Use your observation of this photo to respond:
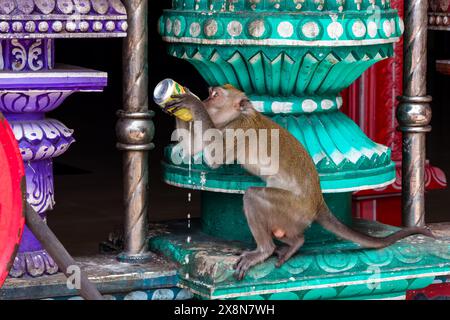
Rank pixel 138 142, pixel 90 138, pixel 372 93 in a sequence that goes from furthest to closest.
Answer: pixel 90 138 → pixel 372 93 → pixel 138 142

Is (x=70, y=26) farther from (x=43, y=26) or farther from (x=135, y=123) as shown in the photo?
(x=135, y=123)

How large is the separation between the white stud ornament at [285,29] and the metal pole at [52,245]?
121 cm

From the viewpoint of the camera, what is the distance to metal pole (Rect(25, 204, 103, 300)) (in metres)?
3.51

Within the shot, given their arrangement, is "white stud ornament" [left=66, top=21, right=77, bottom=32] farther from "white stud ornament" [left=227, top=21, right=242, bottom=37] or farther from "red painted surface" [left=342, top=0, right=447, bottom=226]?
"red painted surface" [left=342, top=0, right=447, bottom=226]

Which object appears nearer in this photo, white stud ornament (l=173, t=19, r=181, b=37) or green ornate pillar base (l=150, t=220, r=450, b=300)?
green ornate pillar base (l=150, t=220, r=450, b=300)

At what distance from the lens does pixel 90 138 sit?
10.6 m

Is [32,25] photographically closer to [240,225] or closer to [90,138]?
[240,225]

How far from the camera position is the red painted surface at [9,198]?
11.1 ft

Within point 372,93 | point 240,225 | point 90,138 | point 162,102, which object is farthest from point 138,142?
point 90,138

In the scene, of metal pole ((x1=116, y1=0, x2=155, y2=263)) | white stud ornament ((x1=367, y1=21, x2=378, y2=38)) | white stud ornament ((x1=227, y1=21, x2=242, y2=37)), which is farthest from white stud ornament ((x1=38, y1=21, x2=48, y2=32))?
white stud ornament ((x1=367, y1=21, x2=378, y2=38))

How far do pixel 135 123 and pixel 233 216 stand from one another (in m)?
0.51

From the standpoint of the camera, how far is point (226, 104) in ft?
14.9

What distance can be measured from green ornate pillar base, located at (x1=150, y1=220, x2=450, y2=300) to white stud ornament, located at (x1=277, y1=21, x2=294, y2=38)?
746 millimetres

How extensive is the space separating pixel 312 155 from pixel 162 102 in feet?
1.93
